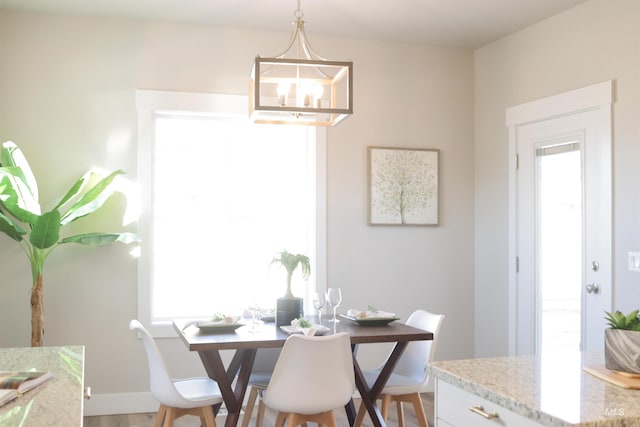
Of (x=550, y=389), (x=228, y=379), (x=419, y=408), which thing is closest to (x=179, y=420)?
(x=228, y=379)

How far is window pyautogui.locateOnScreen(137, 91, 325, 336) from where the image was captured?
16.0ft

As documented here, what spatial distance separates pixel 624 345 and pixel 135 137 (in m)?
3.72

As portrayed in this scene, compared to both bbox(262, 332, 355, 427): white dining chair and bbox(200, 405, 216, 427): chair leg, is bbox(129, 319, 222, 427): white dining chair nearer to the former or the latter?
bbox(200, 405, 216, 427): chair leg

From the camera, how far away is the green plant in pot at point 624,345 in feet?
6.28

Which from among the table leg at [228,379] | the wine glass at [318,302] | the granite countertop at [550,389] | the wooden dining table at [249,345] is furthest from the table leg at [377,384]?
the granite countertop at [550,389]

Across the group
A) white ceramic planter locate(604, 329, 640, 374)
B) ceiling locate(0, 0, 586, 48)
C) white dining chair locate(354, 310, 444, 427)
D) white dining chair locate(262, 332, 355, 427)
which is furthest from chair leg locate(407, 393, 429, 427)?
ceiling locate(0, 0, 586, 48)

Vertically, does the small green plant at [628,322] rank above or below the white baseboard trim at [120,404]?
above

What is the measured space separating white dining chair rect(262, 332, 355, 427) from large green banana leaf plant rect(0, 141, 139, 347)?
5.81 ft

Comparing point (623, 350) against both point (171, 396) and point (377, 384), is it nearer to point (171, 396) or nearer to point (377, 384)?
point (377, 384)

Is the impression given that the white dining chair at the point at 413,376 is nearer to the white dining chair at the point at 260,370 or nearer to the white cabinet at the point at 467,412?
the white dining chair at the point at 260,370

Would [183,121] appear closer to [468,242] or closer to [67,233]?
[67,233]

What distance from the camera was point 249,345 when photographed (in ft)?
10.7

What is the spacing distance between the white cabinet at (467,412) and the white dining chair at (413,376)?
1.57m

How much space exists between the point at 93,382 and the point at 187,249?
112cm
